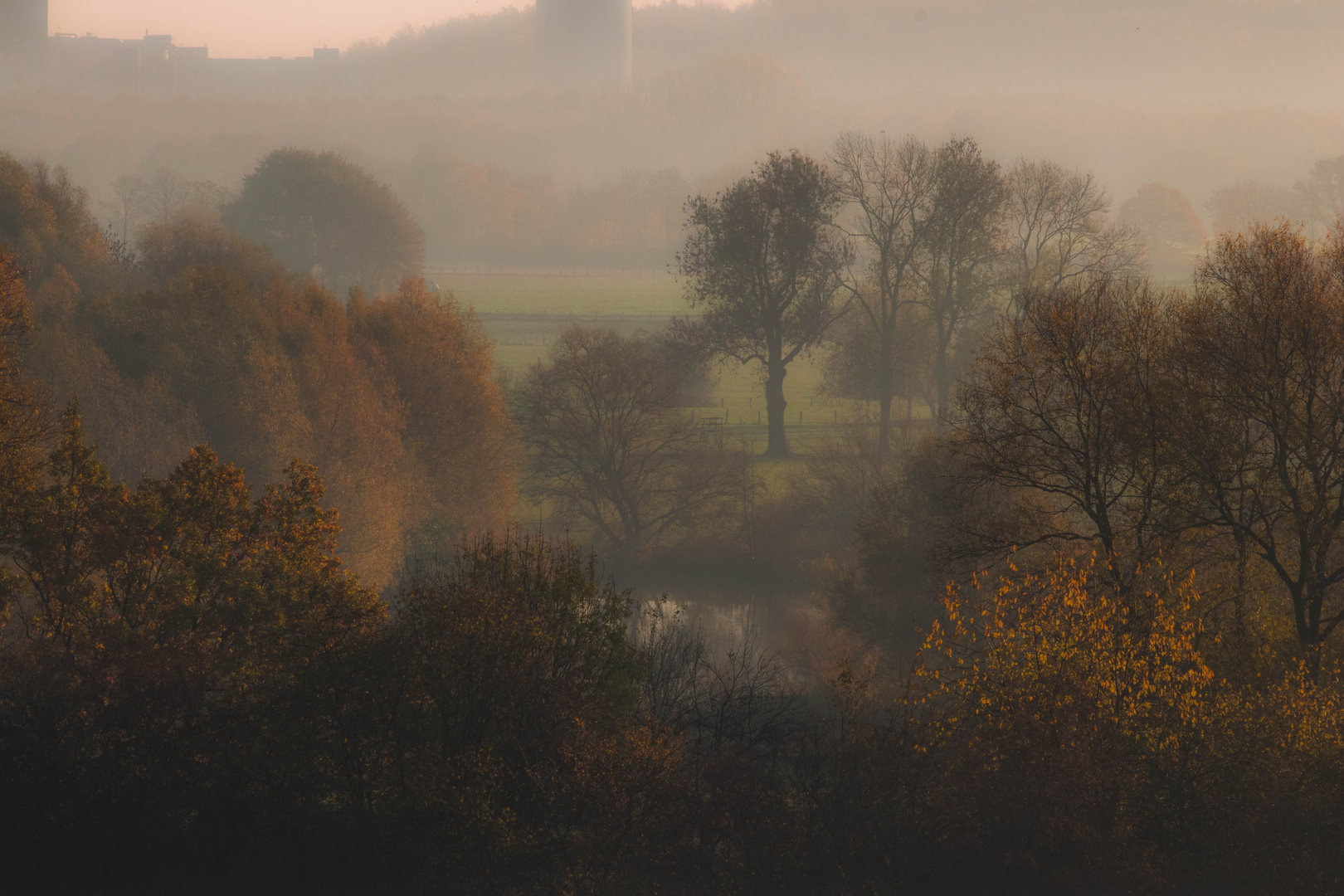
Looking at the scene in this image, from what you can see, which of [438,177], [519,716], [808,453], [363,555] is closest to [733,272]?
[808,453]

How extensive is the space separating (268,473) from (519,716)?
22550 millimetres

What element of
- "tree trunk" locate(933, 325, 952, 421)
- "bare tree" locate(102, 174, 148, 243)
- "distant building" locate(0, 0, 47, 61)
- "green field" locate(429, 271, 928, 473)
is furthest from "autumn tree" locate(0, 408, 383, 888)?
"distant building" locate(0, 0, 47, 61)

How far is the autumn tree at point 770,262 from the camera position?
51.6m

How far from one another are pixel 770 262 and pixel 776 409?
25.8ft

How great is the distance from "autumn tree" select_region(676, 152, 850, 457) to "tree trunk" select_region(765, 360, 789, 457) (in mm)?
55

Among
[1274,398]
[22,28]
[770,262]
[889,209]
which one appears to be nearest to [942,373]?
[889,209]

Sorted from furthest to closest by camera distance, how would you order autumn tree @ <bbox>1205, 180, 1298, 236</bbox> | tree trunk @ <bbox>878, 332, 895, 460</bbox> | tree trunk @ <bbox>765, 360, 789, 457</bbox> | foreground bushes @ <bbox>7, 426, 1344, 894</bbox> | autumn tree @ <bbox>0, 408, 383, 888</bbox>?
autumn tree @ <bbox>1205, 180, 1298, 236</bbox> < tree trunk @ <bbox>765, 360, 789, 457</bbox> < tree trunk @ <bbox>878, 332, 895, 460</bbox> < autumn tree @ <bbox>0, 408, 383, 888</bbox> < foreground bushes @ <bbox>7, 426, 1344, 894</bbox>

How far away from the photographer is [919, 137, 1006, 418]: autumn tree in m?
51.0

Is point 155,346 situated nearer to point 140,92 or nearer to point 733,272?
point 733,272

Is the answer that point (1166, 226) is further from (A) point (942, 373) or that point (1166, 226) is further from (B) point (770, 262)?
(B) point (770, 262)

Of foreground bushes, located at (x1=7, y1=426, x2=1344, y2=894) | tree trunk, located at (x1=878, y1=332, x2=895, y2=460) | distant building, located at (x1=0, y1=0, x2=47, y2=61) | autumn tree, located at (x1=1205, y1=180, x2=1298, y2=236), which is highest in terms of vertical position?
distant building, located at (x1=0, y1=0, x2=47, y2=61)

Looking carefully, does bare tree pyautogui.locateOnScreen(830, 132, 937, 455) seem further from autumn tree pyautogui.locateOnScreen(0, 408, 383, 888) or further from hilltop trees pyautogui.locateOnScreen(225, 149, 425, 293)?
hilltop trees pyautogui.locateOnScreen(225, 149, 425, 293)

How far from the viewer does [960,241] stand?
170ft

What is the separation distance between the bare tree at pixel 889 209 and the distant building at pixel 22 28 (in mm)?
94647
